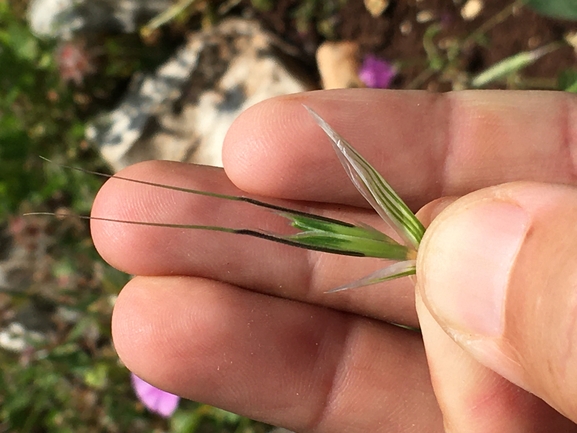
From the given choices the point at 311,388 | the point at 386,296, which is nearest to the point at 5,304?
the point at 311,388

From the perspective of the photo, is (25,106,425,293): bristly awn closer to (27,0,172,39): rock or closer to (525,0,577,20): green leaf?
(525,0,577,20): green leaf

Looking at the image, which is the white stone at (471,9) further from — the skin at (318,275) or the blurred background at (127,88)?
the skin at (318,275)

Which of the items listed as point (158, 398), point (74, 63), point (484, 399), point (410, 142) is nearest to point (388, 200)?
point (410, 142)

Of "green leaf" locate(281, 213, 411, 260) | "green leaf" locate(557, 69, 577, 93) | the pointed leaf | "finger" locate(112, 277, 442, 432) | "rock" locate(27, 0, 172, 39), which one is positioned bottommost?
"finger" locate(112, 277, 442, 432)

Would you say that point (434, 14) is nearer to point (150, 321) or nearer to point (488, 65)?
point (488, 65)

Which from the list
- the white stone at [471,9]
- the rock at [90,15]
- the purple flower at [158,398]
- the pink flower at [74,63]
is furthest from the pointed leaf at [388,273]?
the rock at [90,15]

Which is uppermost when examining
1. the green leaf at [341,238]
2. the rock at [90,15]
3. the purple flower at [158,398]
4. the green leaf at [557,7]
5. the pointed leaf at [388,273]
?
the green leaf at [557,7]

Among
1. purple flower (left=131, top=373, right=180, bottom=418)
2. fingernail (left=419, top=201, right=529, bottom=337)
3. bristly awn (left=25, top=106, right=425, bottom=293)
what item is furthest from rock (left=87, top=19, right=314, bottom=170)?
fingernail (left=419, top=201, right=529, bottom=337)
